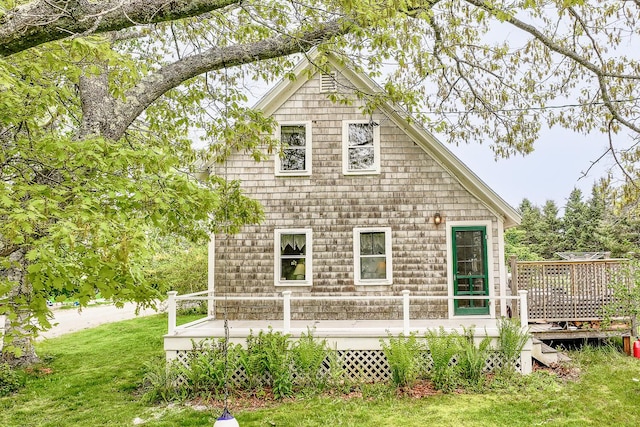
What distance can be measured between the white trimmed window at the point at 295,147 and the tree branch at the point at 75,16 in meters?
6.67

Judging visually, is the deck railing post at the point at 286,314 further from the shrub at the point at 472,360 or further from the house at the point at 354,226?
the shrub at the point at 472,360

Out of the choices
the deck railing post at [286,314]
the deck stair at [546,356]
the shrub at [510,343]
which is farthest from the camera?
the deck stair at [546,356]

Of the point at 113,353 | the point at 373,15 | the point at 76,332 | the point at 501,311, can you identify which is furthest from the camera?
the point at 76,332

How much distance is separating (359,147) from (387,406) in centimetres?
576

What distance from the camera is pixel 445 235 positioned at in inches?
399

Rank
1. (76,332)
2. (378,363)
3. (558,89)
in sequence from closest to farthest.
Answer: (378,363) < (558,89) < (76,332)

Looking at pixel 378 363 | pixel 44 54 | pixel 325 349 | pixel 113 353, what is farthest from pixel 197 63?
pixel 113 353

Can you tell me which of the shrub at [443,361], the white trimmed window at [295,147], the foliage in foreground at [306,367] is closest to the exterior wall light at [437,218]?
the foliage in foreground at [306,367]

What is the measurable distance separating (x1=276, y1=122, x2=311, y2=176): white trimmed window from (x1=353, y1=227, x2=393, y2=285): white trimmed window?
1.97 m

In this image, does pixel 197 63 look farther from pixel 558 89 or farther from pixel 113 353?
pixel 113 353

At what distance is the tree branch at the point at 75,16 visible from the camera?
3.32 m

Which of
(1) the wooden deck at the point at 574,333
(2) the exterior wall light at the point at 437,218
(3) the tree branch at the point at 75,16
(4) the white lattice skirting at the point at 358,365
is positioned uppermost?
(3) the tree branch at the point at 75,16

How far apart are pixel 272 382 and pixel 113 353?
19.1 feet

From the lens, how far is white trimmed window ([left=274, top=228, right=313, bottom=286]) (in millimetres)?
10188
